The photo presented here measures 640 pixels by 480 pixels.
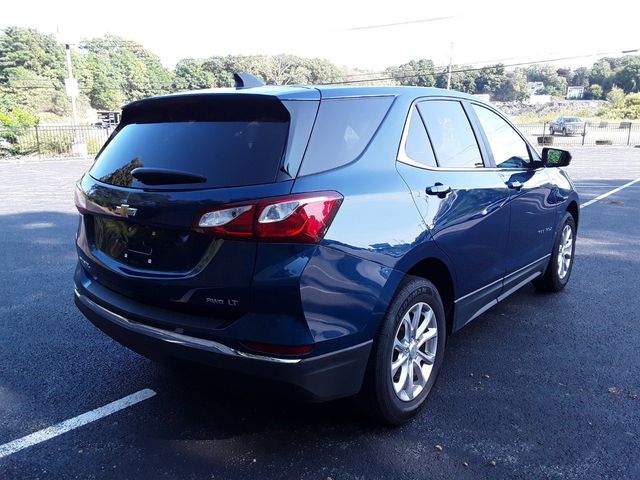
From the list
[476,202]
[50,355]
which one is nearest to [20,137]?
[50,355]

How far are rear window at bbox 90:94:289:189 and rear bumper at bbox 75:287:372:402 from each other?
2.31 ft

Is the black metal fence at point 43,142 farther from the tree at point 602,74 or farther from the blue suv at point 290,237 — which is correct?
the tree at point 602,74

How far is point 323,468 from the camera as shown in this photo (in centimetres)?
248

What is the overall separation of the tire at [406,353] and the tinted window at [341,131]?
0.74m

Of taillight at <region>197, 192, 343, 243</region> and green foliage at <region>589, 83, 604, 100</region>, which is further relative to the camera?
green foliage at <region>589, 83, 604, 100</region>

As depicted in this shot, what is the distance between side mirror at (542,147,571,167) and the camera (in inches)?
178

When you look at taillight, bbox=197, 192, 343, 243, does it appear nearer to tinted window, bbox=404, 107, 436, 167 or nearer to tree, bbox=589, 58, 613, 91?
tinted window, bbox=404, 107, 436, 167

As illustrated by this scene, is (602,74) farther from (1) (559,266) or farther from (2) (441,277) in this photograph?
(2) (441,277)

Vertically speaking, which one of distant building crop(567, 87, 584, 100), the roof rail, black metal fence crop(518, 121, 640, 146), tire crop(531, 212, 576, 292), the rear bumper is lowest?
black metal fence crop(518, 121, 640, 146)

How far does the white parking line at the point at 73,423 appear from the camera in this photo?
2.66 metres

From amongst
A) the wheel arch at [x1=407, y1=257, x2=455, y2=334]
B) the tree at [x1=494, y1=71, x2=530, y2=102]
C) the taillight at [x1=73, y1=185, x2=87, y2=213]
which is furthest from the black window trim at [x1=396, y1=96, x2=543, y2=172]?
the tree at [x1=494, y1=71, x2=530, y2=102]

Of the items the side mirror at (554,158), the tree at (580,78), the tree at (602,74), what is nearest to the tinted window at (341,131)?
the side mirror at (554,158)

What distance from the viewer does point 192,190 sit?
7.60ft

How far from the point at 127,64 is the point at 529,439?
99356 mm
